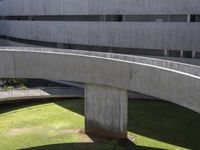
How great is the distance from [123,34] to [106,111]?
12.3 metres

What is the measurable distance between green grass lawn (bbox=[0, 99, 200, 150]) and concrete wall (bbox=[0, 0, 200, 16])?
9.11 metres

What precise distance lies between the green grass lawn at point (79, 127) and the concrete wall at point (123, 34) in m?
6.01

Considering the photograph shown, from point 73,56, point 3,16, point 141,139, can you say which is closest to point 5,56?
point 73,56

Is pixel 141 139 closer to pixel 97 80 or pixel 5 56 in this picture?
pixel 97 80

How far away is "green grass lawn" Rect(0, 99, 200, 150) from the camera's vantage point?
25.9 meters

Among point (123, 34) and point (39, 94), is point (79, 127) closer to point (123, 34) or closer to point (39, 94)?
point (39, 94)

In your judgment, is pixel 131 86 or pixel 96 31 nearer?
pixel 131 86

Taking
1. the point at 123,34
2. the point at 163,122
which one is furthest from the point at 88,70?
the point at 123,34

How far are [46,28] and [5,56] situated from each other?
2001 cm

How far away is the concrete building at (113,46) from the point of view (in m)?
21.7

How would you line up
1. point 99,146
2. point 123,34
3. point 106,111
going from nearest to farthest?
point 99,146, point 106,111, point 123,34

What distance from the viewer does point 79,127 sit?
29250 millimetres

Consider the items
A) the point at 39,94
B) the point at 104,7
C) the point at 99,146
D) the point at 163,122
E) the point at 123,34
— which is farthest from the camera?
the point at 104,7

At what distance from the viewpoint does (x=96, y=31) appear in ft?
127
